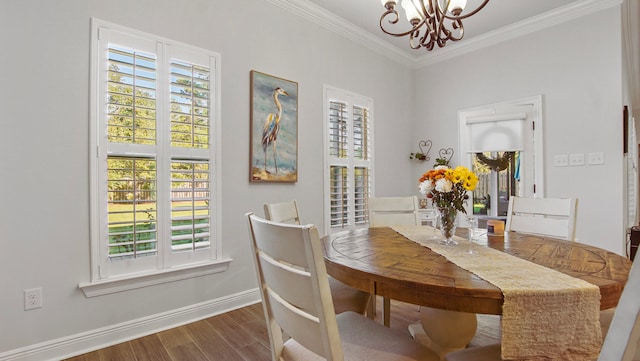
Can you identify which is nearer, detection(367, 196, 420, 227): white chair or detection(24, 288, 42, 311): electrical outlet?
detection(24, 288, 42, 311): electrical outlet

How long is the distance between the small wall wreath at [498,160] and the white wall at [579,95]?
401 millimetres

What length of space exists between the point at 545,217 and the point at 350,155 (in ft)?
6.60

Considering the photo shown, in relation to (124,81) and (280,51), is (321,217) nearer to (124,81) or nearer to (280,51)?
(280,51)

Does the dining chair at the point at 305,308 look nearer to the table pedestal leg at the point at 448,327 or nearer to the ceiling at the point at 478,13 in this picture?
the table pedestal leg at the point at 448,327

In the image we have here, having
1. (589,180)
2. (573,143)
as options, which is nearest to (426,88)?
(573,143)

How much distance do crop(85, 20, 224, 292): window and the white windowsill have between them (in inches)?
0.9

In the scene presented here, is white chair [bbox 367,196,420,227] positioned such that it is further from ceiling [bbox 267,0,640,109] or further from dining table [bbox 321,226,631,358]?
ceiling [bbox 267,0,640,109]

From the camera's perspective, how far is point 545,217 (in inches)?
84.6

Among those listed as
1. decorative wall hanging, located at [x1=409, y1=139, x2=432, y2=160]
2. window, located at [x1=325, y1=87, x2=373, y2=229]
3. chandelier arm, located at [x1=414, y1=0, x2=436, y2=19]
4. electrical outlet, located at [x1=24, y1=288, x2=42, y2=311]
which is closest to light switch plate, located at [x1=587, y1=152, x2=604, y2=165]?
decorative wall hanging, located at [x1=409, y1=139, x2=432, y2=160]

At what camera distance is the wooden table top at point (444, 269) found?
952mm

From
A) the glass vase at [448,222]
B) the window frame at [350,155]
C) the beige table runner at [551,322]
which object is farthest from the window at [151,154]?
the beige table runner at [551,322]

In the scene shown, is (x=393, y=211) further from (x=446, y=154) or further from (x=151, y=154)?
(x=446, y=154)

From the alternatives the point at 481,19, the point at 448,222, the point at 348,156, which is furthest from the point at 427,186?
the point at 481,19

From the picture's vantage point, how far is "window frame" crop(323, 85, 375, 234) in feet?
11.1
